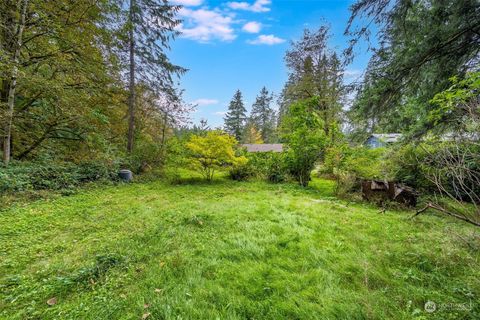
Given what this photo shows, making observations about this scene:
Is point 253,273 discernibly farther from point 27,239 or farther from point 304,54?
point 304,54

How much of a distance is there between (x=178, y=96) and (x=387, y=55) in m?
9.90

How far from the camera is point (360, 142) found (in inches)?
186

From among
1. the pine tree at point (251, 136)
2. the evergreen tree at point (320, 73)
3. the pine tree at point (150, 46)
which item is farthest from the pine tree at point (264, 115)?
the pine tree at point (150, 46)

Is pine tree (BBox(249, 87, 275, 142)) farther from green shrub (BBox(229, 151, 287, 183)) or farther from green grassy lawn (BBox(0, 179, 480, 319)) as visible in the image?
green grassy lawn (BBox(0, 179, 480, 319))

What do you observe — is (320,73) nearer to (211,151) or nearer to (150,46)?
(211,151)

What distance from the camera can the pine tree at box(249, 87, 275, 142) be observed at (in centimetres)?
3766

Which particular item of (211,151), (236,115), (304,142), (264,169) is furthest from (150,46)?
(236,115)

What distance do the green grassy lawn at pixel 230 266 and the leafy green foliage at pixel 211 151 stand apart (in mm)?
4047

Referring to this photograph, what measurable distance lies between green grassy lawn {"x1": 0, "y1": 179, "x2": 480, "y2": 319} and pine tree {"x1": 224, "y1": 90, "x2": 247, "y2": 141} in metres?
30.2

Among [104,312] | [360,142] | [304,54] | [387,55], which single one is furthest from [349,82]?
[304,54]

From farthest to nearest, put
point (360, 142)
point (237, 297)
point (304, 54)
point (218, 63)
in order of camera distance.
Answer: point (304, 54), point (218, 63), point (360, 142), point (237, 297)

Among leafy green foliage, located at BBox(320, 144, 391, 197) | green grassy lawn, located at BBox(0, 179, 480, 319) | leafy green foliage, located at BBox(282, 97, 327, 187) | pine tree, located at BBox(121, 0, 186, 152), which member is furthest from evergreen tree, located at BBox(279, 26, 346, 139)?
green grassy lawn, located at BBox(0, 179, 480, 319)

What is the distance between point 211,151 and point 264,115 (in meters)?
31.3

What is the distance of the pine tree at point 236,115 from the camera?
111ft
